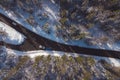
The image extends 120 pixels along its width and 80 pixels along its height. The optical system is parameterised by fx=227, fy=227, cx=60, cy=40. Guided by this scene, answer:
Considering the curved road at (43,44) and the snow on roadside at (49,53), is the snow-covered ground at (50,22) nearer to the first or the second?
the curved road at (43,44)

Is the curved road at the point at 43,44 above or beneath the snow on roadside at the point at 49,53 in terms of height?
above

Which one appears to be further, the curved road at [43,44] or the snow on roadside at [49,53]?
the curved road at [43,44]

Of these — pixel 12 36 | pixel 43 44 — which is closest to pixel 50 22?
pixel 43 44

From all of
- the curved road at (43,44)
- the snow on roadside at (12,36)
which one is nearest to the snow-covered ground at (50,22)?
the curved road at (43,44)

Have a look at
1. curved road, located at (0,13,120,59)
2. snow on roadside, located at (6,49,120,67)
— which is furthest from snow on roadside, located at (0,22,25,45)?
snow on roadside, located at (6,49,120,67)

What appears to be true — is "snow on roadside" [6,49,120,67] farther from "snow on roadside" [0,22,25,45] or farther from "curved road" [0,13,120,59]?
"snow on roadside" [0,22,25,45]

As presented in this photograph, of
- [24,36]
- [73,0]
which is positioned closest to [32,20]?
[24,36]
